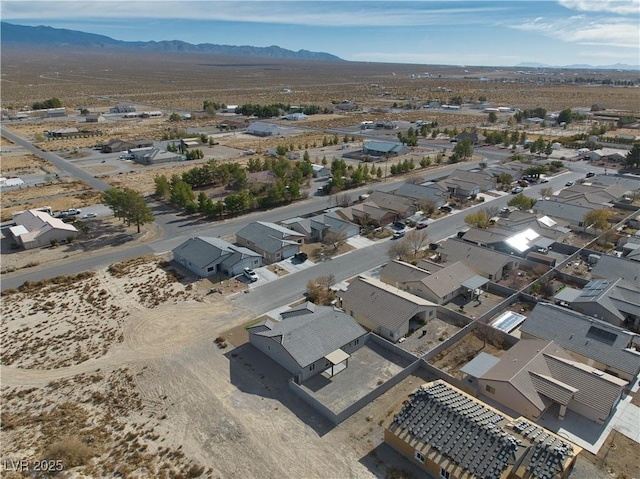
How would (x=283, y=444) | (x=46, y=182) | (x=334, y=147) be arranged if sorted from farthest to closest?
(x=334, y=147) → (x=46, y=182) → (x=283, y=444)

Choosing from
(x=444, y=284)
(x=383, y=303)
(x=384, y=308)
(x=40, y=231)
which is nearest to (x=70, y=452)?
(x=384, y=308)

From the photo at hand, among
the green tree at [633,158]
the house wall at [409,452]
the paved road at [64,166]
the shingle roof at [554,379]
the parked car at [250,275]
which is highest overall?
the green tree at [633,158]

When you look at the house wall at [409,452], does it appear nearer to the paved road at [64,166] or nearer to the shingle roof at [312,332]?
the shingle roof at [312,332]

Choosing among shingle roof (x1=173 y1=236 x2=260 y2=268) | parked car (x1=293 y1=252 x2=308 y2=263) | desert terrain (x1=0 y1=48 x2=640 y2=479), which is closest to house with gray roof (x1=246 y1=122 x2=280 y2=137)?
desert terrain (x1=0 y1=48 x2=640 y2=479)

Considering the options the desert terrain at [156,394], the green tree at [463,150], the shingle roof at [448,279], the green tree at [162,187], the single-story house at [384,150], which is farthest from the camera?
the single-story house at [384,150]

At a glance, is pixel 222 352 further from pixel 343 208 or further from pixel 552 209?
pixel 552 209

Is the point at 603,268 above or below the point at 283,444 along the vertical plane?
above

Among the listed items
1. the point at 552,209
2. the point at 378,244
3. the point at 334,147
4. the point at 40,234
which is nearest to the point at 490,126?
the point at 334,147

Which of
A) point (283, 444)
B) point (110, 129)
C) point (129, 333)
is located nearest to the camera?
point (283, 444)

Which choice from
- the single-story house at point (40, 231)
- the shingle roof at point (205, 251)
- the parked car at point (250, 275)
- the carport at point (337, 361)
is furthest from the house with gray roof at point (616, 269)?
the single-story house at point (40, 231)
